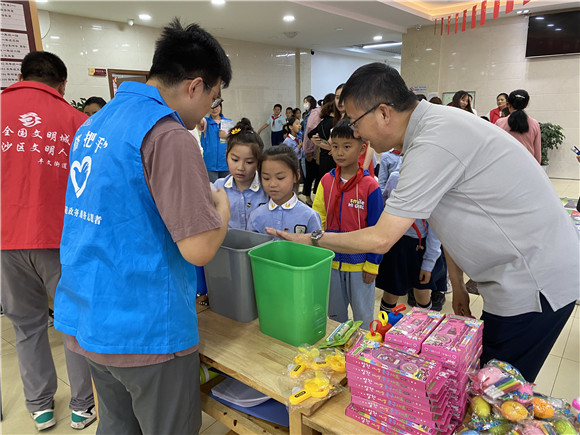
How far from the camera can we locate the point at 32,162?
1.80 meters

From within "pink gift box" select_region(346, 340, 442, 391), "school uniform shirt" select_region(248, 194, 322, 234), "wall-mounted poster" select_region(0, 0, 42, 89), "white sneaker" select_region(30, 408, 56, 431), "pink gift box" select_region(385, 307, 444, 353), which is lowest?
"white sneaker" select_region(30, 408, 56, 431)

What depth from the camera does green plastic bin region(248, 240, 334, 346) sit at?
1.18m

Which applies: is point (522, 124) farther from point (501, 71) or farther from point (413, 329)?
point (501, 71)

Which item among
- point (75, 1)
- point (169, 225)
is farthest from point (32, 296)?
point (75, 1)

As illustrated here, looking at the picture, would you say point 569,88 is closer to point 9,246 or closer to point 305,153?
point 305,153

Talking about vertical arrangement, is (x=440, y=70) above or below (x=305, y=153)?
above

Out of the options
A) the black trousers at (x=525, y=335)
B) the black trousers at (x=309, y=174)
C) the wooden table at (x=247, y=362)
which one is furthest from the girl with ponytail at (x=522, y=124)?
the wooden table at (x=247, y=362)

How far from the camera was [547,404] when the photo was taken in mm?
900

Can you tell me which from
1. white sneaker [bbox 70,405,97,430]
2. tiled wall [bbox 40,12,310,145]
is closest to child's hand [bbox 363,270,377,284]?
white sneaker [bbox 70,405,97,430]

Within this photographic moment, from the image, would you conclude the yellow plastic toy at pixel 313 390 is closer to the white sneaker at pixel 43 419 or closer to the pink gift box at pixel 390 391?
the pink gift box at pixel 390 391

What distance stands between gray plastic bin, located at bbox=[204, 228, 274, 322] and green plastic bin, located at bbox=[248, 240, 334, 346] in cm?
5

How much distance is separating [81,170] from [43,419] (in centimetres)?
159

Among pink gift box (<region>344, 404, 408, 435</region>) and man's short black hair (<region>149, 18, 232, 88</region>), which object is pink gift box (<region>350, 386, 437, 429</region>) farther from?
man's short black hair (<region>149, 18, 232, 88</region>)

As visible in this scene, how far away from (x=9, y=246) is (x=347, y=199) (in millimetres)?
1621
